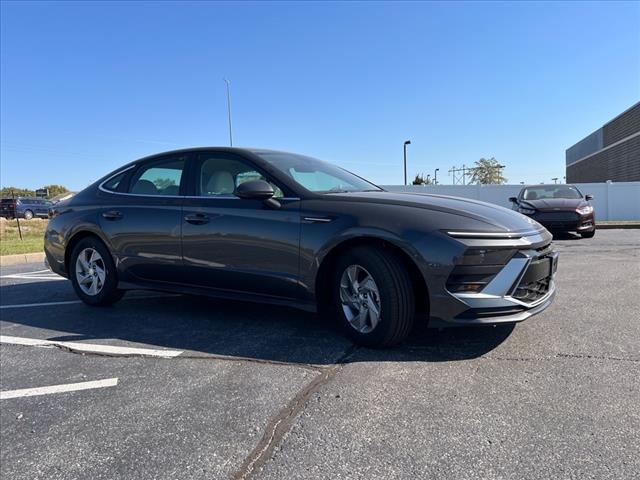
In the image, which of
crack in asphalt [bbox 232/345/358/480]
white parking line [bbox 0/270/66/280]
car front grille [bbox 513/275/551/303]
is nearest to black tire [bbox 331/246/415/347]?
crack in asphalt [bbox 232/345/358/480]

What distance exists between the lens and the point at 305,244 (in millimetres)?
3701

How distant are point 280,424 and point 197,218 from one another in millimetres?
2317

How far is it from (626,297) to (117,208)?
5.01 metres

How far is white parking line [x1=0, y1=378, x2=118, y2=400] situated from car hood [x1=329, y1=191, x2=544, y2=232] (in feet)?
6.54

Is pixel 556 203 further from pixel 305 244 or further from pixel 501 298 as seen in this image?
pixel 305 244

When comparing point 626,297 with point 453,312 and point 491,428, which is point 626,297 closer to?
point 453,312

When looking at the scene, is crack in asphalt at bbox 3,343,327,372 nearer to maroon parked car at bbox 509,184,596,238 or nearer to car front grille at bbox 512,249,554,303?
car front grille at bbox 512,249,554,303

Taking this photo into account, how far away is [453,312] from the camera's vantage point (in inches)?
125

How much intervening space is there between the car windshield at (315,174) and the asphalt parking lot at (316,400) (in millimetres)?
1149

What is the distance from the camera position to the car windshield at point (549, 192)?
38.6 ft

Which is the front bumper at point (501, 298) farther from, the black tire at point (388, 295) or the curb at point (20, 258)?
the curb at point (20, 258)

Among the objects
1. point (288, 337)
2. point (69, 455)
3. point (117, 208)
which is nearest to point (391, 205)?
point (288, 337)

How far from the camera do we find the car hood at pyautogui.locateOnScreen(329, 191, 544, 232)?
3.36 m

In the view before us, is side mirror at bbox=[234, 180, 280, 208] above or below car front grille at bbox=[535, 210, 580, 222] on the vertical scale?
above
